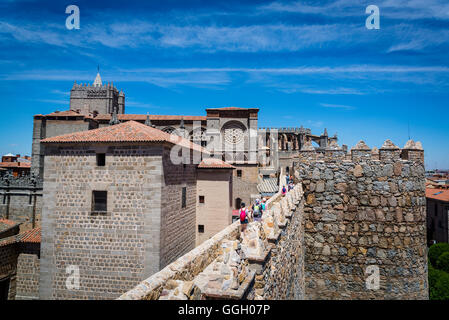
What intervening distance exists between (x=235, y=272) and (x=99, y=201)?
8658mm

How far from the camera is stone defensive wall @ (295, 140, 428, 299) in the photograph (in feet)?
25.7

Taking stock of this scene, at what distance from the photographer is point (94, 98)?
154 feet

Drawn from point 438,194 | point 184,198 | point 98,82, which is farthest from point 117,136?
point 98,82

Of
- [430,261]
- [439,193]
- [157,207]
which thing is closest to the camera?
[157,207]

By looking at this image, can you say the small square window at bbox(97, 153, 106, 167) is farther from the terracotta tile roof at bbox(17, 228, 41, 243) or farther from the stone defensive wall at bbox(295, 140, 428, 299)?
the stone defensive wall at bbox(295, 140, 428, 299)

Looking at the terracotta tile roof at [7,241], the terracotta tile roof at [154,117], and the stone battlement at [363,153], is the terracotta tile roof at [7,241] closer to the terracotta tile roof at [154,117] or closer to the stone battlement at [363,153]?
the stone battlement at [363,153]

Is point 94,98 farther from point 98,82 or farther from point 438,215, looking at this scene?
point 438,215

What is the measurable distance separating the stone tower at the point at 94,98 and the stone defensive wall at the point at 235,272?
4690cm

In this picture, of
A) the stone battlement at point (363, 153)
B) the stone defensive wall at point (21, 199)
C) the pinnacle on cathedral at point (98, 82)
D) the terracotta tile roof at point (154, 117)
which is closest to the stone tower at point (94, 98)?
the pinnacle on cathedral at point (98, 82)

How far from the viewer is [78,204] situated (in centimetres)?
1005

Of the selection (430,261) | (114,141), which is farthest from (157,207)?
(430,261)
